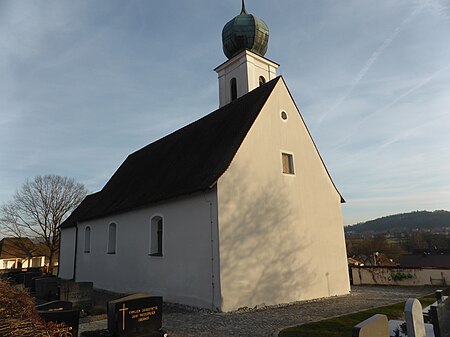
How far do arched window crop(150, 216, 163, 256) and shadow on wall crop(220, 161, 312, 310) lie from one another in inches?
163

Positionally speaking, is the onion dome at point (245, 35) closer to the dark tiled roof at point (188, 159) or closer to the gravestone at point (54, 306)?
the dark tiled roof at point (188, 159)

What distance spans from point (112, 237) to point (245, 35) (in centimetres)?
1447

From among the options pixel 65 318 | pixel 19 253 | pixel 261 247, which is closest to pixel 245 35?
pixel 261 247

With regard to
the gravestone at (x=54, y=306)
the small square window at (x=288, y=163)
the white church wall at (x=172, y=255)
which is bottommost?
the gravestone at (x=54, y=306)

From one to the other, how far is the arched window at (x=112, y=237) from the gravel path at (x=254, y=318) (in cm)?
713

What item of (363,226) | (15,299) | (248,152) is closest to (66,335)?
(15,299)

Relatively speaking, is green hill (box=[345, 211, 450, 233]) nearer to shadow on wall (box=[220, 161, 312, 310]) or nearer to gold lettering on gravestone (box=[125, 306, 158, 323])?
shadow on wall (box=[220, 161, 312, 310])

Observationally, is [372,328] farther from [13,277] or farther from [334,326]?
[13,277]

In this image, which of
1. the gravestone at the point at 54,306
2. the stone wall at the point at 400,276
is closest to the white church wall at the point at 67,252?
the gravestone at the point at 54,306

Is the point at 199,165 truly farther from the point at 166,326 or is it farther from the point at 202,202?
the point at 166,326

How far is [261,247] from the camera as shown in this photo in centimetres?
1180

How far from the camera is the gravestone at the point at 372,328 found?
17.3 ft

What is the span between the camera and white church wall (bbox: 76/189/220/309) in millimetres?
11164

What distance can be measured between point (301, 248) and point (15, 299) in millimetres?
9829
